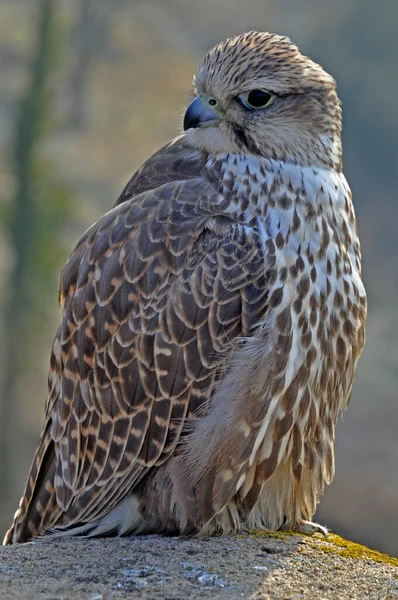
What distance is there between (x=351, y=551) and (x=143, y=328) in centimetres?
103

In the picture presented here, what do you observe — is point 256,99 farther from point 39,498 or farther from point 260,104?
point 39,498

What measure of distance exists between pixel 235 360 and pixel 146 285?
1.27 ft

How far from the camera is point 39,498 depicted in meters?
3.42

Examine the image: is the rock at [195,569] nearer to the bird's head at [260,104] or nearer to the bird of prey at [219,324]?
the bird of prey at [219,324]

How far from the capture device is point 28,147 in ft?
37.2

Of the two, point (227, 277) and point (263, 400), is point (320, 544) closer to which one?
point (263, 400)

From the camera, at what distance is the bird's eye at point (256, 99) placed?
10.5 ft

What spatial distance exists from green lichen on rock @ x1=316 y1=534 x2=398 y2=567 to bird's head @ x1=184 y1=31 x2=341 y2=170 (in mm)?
1318

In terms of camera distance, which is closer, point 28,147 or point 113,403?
point 113,403

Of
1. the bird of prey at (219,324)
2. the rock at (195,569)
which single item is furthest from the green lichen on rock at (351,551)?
the bird of prey at (219,324)

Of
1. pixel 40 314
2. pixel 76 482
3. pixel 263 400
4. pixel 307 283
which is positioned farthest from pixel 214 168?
pixel 40 314

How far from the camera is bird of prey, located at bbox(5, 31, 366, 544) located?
301 centimetres

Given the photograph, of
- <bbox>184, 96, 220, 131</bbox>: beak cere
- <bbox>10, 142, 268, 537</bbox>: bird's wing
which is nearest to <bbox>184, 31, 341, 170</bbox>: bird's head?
<bbox>184, 96, 220, 131</bbox>: beak cere

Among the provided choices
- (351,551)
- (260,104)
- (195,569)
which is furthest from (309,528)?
(260,104)
